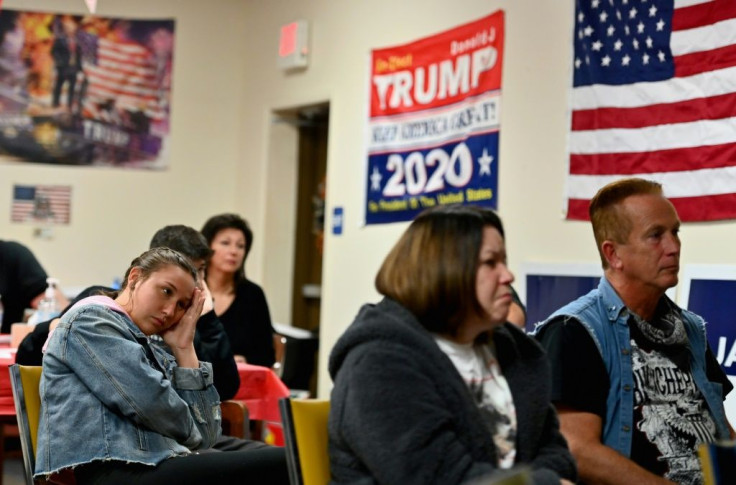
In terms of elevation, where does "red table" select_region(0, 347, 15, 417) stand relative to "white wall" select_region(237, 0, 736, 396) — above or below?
below

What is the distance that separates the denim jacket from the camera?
2809 mm

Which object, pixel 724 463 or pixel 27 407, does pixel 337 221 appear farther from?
pixel 724 463

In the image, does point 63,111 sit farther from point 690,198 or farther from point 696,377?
point 696,377

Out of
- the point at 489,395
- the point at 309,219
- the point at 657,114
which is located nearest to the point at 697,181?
the point at 657,114

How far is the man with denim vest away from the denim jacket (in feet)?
3.45

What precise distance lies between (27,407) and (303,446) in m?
1.01

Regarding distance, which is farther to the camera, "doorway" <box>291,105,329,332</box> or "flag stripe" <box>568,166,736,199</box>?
"doorway" <box>291,105,329,332</box>

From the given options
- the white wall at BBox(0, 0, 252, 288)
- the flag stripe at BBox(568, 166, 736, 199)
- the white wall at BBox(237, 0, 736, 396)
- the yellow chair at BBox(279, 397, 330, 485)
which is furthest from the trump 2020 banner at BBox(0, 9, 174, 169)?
the yellow chair at BBox(279, 397, 330, 485)

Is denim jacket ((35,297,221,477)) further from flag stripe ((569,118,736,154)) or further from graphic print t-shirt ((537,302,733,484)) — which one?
flag stripe ((569,118,736,154))

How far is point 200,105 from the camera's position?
8547 mm

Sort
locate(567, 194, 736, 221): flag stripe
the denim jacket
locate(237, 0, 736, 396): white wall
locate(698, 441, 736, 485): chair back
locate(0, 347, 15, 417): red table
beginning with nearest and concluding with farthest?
1. locate(698, 441, 736, 485): chair back
2. the denim jacket
3. locate(0, 347, 15, 417): red table
4. locate(567, 194, 736, 221): flag stripe
5. locate(237, 0, 736, 396): white wall

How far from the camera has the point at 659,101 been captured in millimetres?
4781

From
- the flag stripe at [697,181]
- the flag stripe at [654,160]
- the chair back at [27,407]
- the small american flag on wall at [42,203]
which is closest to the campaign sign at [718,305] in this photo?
the flag stripe at [697,181]

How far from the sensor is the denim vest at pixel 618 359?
2.63 metres
